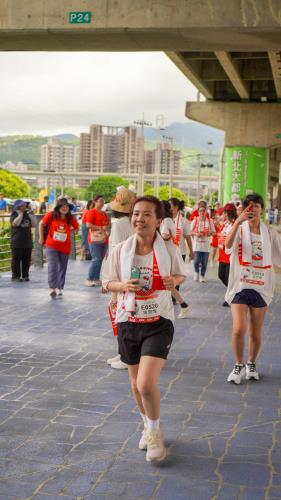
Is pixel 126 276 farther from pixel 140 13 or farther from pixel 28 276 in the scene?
pixel 28 276

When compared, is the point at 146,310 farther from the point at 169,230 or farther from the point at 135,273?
the point at 169,230

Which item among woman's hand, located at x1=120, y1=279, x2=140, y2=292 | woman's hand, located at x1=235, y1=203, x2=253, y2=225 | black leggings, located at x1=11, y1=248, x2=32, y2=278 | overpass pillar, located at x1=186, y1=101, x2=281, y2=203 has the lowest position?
black leggings, located at x1=11, y1=248, x2=32, y2=278

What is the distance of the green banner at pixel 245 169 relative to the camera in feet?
125

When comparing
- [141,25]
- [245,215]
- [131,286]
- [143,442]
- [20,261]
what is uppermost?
[141,25]

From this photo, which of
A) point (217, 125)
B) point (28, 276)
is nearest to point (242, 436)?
point (28, 276)

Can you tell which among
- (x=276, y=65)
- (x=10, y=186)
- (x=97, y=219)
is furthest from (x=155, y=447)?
(x=10, y=186)

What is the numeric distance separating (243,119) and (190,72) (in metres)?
8.85

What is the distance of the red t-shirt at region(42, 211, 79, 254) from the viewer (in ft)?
49.0

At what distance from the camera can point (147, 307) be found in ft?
18.5

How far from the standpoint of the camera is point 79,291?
16.2 meters

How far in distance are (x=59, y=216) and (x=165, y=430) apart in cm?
914

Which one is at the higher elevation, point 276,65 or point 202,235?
point 276,65

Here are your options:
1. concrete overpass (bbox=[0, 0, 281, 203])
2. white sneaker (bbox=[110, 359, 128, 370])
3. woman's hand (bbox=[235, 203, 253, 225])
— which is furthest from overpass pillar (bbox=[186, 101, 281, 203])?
woman's hand (bbox=[235, 203, 253, 225])

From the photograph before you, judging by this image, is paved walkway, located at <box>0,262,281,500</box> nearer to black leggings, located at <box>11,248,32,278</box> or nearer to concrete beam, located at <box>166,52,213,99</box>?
black leggings, located at <box>11,248,32,278</box>
